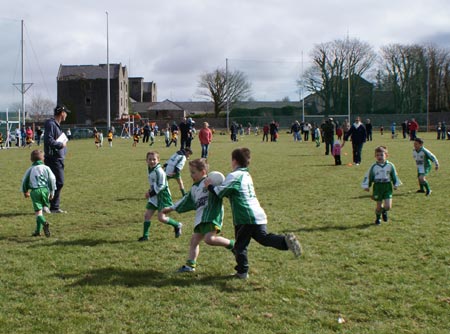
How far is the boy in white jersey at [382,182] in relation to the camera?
9359 millimetres

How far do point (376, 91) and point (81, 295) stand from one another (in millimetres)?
86325

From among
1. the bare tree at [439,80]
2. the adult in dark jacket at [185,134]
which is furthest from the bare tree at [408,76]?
the adult in dark jacket at [185,134]

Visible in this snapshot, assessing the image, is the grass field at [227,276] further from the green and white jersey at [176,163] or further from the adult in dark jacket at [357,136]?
the adult in dark jacket at [357,136]

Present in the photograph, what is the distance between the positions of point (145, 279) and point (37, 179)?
11.9 ft

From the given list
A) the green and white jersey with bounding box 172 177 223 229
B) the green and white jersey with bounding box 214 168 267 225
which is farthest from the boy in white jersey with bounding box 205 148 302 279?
the green and white jersey with bounding box 172 177 223 229

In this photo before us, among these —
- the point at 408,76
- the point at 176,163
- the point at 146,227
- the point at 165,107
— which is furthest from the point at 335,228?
the point at 165,107

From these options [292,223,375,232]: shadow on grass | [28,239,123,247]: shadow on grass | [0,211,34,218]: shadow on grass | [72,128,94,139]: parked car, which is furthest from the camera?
[72,128,94,139]: parked car

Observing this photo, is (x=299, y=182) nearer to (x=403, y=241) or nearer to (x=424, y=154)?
(x=424, y=154)

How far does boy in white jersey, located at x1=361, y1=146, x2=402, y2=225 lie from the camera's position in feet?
30.7

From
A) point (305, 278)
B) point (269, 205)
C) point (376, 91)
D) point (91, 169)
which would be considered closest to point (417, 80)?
point (376, 91)

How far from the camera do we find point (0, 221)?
9.88 meters

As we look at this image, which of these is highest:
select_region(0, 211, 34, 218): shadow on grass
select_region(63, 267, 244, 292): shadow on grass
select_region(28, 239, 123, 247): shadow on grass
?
select_region(0, 211, 34, 218): shadow on grass

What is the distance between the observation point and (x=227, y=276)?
6270 mm

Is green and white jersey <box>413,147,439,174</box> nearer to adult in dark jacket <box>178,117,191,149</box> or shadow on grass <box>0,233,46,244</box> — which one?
shadow on grass <box>0,233,46,244</box>
